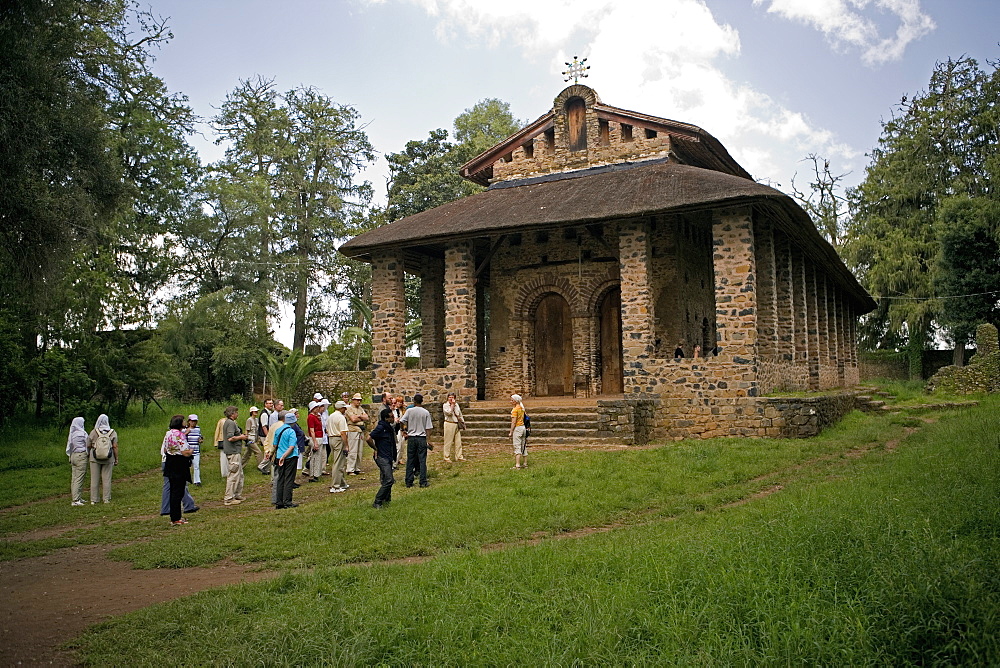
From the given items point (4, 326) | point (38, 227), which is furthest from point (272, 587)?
point (4, 326)

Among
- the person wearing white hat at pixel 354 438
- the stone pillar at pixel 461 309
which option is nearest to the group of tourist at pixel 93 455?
the person wearing white hat at pixel 354 438

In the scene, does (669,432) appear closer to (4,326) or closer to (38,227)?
(38,227)

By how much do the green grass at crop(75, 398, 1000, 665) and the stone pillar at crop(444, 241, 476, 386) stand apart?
37.1 ft

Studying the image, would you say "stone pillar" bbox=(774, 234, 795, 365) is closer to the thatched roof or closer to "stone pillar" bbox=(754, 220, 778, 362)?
the thatched roof

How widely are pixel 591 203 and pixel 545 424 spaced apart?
543 centimetres

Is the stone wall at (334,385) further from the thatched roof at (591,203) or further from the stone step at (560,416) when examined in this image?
the stone step at (560,416)

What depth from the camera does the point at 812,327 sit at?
22.9m

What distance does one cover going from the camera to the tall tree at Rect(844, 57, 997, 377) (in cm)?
3481

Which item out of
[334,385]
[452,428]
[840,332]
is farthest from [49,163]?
[840,332]

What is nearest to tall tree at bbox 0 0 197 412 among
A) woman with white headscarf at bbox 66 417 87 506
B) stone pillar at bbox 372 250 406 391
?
woman with white headscarf at bbox 66 417 87 506

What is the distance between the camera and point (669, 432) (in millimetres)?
16406

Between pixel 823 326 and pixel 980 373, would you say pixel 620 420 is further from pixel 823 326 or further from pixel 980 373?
pixel 980 373

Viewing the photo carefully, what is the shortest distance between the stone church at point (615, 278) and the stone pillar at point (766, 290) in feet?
0.16

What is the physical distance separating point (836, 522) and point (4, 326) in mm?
17939
